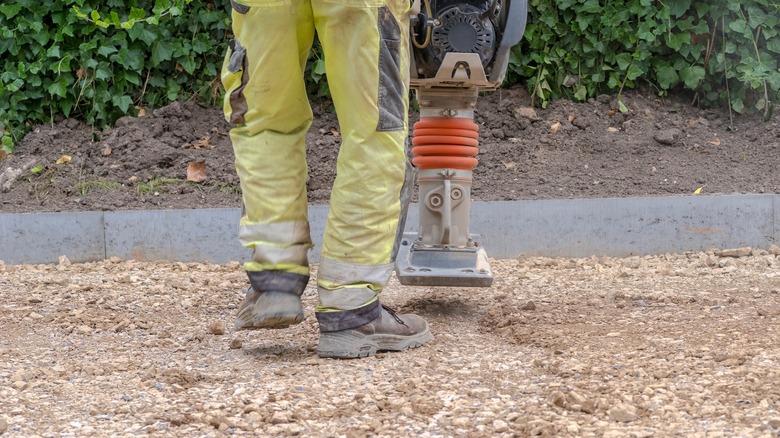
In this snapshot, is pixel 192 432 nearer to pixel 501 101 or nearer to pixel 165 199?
pixel 165 199

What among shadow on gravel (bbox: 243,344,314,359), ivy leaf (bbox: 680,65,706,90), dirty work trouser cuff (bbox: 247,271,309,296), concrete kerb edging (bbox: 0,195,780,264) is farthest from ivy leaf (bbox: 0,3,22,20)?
ivy leaf (bbox: 680,65,706,90)

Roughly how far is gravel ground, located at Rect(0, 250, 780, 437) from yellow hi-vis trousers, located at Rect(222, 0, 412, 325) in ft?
0.93

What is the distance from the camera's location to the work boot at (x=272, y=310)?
255cm

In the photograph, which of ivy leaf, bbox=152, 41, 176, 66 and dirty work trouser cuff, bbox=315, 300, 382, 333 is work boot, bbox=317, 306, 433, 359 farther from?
ivy leaf, bbox=152, 41, 176, 66

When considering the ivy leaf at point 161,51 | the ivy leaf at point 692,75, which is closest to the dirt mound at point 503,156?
the ivy leaf at point 692,75

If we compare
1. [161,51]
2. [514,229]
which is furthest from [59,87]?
[514,229]

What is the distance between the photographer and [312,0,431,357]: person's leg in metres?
2.46

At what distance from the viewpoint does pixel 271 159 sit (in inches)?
100

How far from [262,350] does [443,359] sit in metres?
0.56

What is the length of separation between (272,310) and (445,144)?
1035mm

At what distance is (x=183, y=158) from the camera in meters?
5.51

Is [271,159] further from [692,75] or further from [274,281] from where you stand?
[692,75]

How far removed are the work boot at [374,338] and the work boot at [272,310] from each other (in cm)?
12

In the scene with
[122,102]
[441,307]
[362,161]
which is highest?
[362,161]
